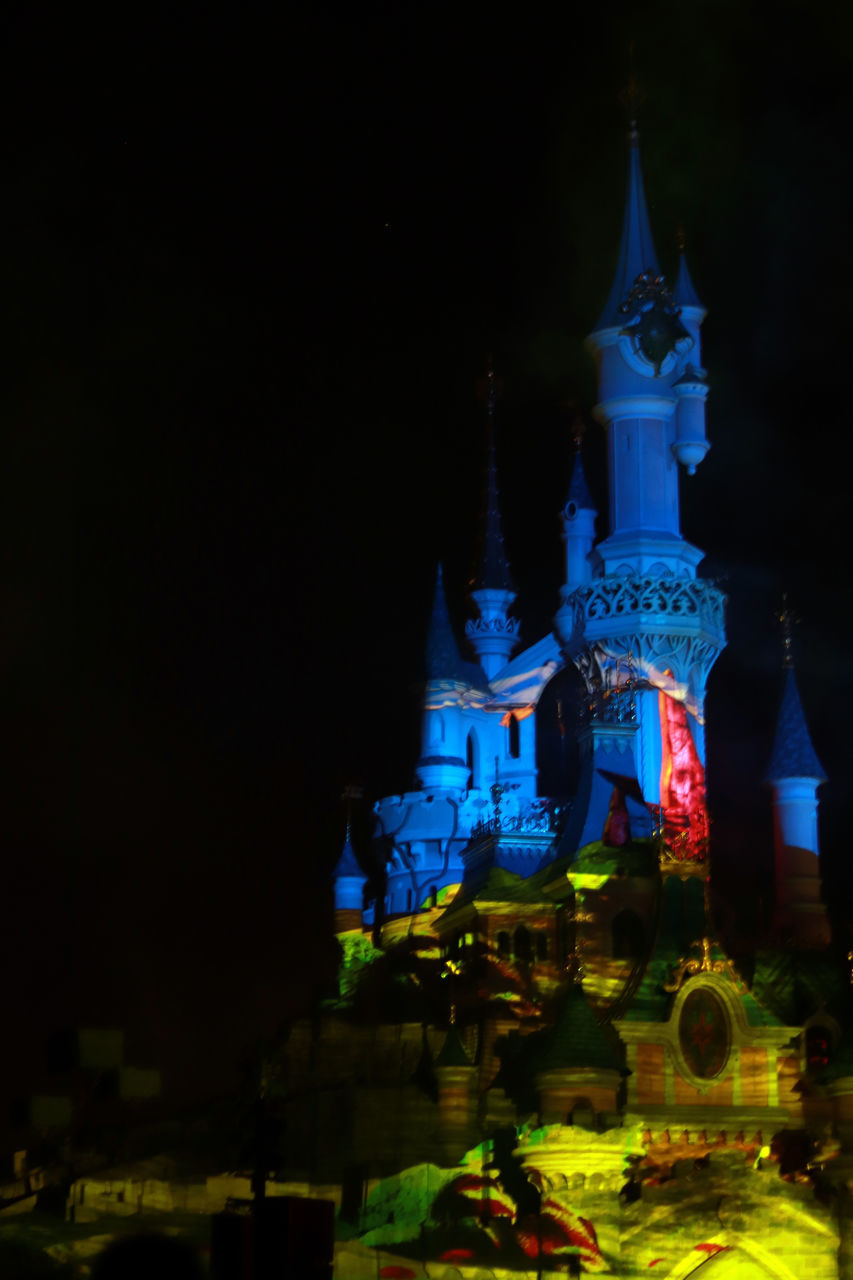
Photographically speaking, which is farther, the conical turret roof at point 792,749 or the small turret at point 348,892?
the small turret at point 348,892

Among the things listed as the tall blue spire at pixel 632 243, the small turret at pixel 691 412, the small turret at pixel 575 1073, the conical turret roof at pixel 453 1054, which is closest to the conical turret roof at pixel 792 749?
the small turret at pixel 691 412

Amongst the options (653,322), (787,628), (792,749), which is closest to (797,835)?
(792,749)

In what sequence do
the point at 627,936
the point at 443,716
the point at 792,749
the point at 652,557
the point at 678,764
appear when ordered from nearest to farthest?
the point at 627,936 < the point at 678,764 < the point at 652,557 < the point at 792,749 < the point at 443,716

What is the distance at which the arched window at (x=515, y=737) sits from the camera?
51.2 m

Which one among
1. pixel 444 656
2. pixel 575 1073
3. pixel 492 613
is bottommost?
pixel 575 1073

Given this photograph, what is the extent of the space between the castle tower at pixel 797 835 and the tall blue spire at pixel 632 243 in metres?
10.5

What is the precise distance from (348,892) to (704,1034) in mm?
13872

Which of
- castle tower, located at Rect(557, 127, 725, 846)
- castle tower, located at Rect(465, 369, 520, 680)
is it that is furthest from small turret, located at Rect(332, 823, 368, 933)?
castle tower, located at Rect(557, 127, 725, 846)

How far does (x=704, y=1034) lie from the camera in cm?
3728

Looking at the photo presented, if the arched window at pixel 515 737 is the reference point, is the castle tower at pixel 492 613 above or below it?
above

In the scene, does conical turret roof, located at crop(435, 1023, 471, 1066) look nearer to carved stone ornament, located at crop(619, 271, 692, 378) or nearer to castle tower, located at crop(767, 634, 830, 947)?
castle tower, located at crop(767, 634, 830, 947)

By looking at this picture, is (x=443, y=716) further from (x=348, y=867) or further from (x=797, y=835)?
(x=797, y=835)

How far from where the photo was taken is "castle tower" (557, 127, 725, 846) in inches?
1756

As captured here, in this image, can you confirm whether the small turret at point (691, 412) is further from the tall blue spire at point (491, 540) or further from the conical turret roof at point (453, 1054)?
the conical turret roof at point (453, 1054)
